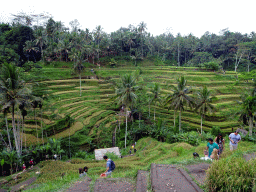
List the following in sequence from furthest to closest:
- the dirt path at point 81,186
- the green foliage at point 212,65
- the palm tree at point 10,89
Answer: the green foliage at point 212,65, the palm tree at point 10,89, the dirt path at point 81,186

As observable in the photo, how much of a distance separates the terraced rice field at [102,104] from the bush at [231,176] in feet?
57.1

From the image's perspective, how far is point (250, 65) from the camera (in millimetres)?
48906

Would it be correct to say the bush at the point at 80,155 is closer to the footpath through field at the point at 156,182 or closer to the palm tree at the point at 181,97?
the palm tree at the point at 181,97

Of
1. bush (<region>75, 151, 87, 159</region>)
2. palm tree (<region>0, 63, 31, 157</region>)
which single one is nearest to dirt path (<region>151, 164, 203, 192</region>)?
palm tree (<region>0, 63, 31, 157</region>)

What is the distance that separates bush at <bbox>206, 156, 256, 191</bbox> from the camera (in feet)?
11.8

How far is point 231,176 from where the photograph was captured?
3629mm

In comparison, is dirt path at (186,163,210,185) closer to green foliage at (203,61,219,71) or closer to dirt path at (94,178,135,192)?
dirt path at (94,178,135,192)

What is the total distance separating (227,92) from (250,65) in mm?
27591

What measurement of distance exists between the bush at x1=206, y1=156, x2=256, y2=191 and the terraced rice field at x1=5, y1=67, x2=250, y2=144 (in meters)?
17.4

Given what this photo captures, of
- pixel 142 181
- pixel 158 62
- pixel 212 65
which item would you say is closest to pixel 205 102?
pixel 142 181

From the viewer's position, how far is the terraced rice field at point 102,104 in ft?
67.3

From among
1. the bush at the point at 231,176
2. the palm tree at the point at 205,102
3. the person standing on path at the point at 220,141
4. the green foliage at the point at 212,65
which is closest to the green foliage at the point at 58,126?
the palm tree at the point at 205,102

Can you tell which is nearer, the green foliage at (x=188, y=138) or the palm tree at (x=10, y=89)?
the palm tree at (x=10, y=89)

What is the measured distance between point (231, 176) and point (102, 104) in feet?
87.8
